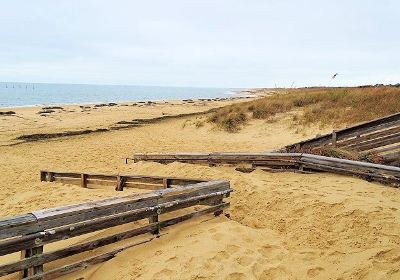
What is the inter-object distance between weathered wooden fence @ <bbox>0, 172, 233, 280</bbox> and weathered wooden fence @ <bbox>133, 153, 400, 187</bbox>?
3233 millimetres

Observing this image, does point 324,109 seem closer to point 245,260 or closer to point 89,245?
point 245,260

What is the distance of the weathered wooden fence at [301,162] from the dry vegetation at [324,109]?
352 inches

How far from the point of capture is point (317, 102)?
75.5 feet

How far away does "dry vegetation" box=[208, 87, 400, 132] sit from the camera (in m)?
17.4

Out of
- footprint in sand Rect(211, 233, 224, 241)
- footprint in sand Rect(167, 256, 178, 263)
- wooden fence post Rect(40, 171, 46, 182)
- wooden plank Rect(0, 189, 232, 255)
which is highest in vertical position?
wooden plank Rect(0, 189, 232, 255)

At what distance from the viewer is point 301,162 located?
8.77m

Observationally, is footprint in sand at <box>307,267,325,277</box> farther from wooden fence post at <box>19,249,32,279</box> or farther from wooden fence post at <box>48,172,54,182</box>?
wooden fence post at <box>48,172,54,182</box>

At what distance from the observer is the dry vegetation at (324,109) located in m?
17.4

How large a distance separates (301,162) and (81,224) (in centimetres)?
570

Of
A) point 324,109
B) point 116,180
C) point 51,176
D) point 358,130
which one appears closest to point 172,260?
point 116,180

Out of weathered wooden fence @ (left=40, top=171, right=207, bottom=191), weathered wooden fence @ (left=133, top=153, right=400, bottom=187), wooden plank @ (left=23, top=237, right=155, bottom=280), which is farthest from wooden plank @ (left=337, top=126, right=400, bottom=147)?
wooden plank @ (left=23, top=237, right=155, bottom=280)

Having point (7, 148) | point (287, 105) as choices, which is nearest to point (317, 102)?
point (287, 105)

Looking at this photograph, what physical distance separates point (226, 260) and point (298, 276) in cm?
95

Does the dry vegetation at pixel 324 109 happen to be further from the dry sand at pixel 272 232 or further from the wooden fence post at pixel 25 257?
the wooden fence post at pixel 25 257
